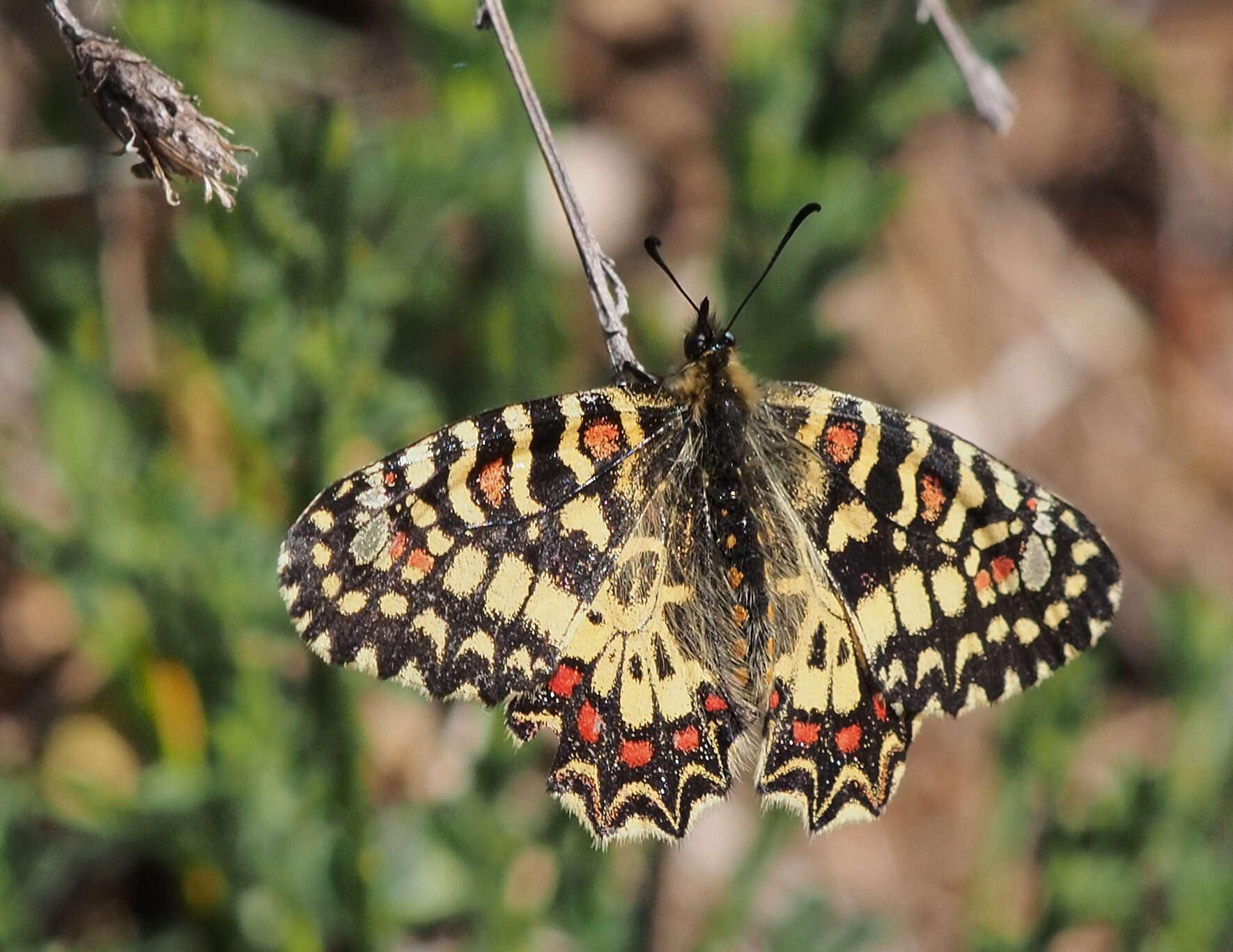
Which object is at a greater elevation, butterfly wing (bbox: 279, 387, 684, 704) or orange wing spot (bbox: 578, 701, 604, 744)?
butterfly wing (bbox: 279, 387, 684, 704)

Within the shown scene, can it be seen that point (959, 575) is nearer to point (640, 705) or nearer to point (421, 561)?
point (640, 705)

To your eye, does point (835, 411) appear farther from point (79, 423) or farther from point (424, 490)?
point (79, 423)

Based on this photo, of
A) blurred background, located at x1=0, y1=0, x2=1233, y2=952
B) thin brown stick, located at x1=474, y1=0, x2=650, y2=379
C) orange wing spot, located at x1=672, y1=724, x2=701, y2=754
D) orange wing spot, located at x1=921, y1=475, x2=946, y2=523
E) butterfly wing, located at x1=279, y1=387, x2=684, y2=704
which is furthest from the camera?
blurred background, located at x1=0, y1=0, x2=1233, y2=952

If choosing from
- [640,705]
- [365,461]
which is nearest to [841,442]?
[640,705]

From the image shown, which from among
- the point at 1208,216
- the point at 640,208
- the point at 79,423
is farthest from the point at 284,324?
the point at 1208,216

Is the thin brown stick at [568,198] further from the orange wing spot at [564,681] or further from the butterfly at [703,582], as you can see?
the orange wing spot at [564,681]

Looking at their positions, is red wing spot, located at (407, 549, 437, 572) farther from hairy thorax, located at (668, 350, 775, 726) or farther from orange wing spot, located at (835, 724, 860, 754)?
orange wing spot, located at (835, 724, 860, 754)

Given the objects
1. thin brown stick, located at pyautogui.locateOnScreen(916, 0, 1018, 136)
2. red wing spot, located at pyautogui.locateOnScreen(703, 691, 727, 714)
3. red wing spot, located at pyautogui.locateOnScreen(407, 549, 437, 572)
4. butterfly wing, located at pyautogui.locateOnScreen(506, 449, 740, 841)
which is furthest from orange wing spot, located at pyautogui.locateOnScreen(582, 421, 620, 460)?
thin brown stick, located at pyautogui.locateOnScreen(916, 0, 1018, 136)
